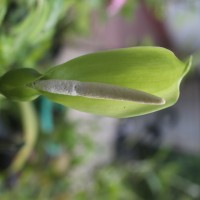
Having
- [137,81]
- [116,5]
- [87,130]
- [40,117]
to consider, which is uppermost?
[137,81]

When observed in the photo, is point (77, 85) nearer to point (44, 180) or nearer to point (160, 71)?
point (160, 71)

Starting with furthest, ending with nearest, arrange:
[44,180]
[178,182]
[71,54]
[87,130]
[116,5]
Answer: [71,54] < [178,182] < [87,130] < [44,180] < [116,5]

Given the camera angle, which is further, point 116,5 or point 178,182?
point 178,182

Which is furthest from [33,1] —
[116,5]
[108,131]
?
[108,131]

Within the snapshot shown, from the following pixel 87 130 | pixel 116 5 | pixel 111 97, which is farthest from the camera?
pixel 87 130
